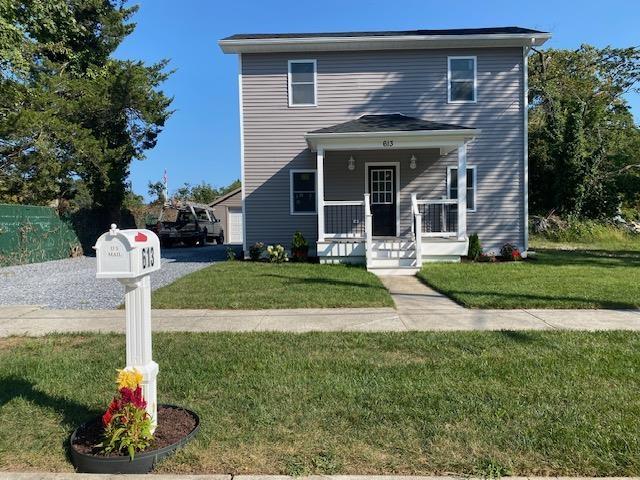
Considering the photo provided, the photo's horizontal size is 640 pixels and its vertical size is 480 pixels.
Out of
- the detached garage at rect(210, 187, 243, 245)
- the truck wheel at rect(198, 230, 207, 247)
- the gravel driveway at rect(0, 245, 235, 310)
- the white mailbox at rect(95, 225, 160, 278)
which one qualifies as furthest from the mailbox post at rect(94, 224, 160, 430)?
the detached garage at rect(210, 187, 243, 245)

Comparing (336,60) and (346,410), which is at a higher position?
(336,60)

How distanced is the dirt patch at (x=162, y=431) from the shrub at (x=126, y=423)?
0.06 metres

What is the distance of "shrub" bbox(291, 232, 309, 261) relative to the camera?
13.3m

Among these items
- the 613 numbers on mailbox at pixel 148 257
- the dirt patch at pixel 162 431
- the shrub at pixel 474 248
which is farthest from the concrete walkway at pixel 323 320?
the shrub at pixel 474 248

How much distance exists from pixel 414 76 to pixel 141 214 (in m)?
17.3

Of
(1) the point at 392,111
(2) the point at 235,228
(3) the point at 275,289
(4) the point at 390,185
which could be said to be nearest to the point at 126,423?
(3) the point at 275,289

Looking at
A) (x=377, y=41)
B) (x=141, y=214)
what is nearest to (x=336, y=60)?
(x=377, y=41)

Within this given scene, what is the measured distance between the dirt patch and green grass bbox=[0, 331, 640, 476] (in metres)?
0.12

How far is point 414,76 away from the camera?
14.1 meters

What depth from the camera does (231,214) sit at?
33156mm

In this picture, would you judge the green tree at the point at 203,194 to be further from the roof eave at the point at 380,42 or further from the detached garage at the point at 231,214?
the roof eave at the point at 380,42

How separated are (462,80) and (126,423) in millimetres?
13844

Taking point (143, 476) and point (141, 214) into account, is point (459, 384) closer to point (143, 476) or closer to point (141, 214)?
point (143, 476)

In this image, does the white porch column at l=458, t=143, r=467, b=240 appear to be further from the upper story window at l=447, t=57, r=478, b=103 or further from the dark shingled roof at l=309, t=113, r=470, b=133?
the upper story window at l=447, t=57, r=478, b=103
